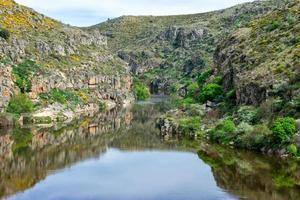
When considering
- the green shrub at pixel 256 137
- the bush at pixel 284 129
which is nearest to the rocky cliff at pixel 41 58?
the green shrub at pixel 256 137

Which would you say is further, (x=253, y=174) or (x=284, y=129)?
(x=284, y=129)

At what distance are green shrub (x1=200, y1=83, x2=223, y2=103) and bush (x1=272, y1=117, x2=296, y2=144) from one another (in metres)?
40.0

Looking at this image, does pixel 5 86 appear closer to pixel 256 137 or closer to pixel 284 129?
pixel 256 137

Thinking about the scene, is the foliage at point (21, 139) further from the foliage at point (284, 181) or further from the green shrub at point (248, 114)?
the foliage at point (284, 181)

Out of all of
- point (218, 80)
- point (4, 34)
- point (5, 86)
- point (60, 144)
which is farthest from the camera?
point (4, 34)

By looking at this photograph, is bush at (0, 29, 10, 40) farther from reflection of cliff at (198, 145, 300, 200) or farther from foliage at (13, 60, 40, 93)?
reflection of cliff at (198, 145, 300, 200)

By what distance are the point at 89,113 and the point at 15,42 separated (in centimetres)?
2870

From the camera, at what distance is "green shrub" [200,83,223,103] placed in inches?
4764

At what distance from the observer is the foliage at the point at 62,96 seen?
15062cm

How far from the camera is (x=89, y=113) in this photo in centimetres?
16212

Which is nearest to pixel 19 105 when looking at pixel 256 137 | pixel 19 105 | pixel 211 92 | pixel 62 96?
pixel 19 105

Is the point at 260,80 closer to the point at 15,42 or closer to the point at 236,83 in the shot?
the point at 236,83

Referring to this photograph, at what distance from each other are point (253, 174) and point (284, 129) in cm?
1055

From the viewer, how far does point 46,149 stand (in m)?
96.6
